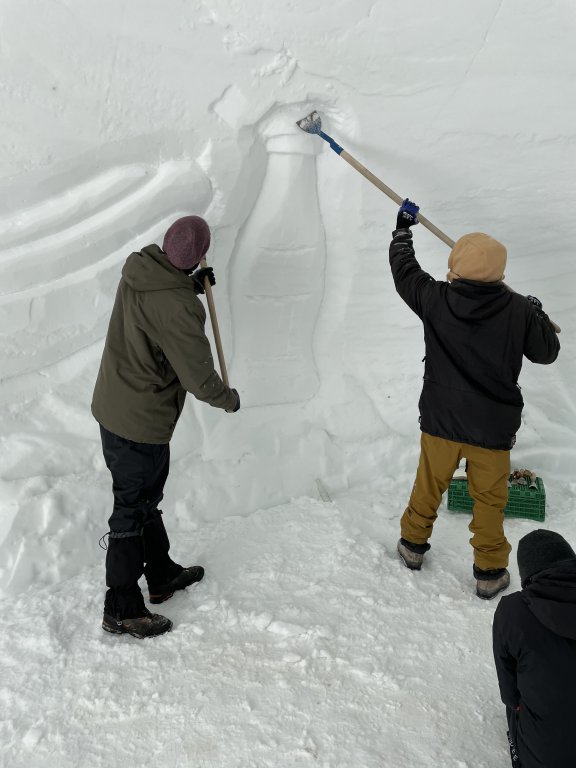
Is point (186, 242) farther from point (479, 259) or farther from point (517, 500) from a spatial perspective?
point (517, 500)

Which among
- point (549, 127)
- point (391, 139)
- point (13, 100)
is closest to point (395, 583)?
point (391, 139)

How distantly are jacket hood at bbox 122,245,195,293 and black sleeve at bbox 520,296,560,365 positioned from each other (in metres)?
1.24

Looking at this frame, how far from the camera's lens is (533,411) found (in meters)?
3.61

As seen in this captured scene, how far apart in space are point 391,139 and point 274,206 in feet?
2.06

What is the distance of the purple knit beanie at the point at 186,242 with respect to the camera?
2.21m

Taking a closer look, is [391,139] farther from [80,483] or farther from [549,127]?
[80,483]


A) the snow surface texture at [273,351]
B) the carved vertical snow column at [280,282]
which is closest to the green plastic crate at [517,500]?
the snow surface texture at [273,351]

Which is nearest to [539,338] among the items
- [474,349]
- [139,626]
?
[474,349]

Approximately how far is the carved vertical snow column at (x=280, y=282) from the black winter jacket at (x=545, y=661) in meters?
1.94

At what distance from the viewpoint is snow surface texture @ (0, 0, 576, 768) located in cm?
209

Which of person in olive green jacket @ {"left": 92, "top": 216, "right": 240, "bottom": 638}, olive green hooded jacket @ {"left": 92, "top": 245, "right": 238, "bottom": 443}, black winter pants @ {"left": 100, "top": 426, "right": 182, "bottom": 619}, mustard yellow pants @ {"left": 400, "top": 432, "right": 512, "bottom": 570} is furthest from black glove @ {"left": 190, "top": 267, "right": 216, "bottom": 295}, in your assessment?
mustard yellow pants @ {"left": 400, "top": 432, "right": 512, "bottom": 570}

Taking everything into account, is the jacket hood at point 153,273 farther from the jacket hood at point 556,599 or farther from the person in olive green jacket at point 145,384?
the jacket hood at point 556,599

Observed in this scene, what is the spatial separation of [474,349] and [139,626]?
1563 mm

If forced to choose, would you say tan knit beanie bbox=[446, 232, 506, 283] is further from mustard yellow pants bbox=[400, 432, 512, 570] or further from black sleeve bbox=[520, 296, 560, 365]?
mustard yellow pants bbox=[400, 432, 512, 570]
